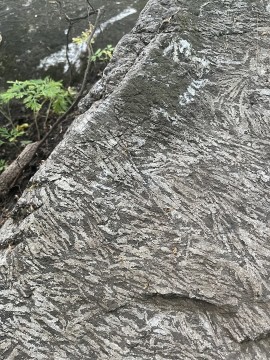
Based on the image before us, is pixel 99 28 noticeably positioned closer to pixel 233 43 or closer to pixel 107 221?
pixel 233 43

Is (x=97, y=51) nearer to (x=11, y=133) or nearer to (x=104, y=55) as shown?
(x=104, y=55)

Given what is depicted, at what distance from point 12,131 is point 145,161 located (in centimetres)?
185

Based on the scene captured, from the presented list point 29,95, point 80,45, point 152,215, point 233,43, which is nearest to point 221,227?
point 152,215

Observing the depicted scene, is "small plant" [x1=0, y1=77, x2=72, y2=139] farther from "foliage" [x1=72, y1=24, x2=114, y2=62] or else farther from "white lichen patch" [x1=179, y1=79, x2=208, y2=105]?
"white lichen patch" [x1=179, y1=79, x2=208, y2=105]

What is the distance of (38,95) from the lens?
11.4ft

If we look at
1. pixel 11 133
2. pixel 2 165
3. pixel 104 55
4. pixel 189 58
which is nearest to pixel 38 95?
pixel 11 133

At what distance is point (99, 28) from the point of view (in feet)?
14.0

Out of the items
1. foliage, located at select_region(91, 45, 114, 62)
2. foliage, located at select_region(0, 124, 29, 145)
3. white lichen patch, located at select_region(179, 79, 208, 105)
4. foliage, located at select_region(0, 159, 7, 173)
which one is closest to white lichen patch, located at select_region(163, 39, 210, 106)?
white lichen patch, located at select_region(179, 79, 208, 105)

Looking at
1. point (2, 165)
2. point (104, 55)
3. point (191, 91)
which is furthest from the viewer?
point (104, 55)

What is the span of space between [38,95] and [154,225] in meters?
1.81

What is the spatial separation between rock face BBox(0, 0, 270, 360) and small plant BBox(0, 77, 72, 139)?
1.01 metres

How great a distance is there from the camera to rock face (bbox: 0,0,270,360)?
201 centimetres

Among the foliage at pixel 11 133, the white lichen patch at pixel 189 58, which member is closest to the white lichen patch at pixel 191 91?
the white lichen patch at pixel 189 58

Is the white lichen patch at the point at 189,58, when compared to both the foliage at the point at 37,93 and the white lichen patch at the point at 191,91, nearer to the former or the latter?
the white lichen patch at the point at 191,91
